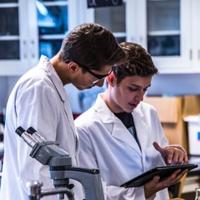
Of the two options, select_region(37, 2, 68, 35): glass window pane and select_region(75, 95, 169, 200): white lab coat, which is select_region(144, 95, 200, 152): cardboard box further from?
select_region(75, 95, 169, 200): white lab coat

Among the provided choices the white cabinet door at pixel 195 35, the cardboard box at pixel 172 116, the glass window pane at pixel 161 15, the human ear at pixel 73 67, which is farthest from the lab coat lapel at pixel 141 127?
the glass window pane at pixel 161 15

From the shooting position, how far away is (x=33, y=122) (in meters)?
1.31

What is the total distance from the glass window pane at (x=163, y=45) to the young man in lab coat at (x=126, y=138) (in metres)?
1.55

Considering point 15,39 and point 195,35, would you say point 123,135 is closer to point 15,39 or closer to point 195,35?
point 195,35

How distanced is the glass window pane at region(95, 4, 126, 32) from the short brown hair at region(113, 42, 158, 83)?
1.68 m

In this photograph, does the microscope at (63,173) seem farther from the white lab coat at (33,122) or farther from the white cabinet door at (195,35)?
the white cabinet door at (195,35)

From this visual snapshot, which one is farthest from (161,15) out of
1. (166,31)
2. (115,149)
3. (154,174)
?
(154,174)

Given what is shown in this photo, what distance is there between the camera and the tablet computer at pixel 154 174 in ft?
5.16

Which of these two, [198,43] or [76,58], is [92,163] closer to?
[76,58]

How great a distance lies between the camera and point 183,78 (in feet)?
11.9

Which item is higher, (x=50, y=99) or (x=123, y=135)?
(x=50, y=99)

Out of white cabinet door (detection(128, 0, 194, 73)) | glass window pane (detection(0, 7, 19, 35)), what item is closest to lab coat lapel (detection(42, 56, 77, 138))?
white cabinet door (detection(128, 0, 194, 73))

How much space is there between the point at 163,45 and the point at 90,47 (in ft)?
6.71

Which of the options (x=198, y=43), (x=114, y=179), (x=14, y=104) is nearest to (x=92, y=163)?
(x=114, y=179)
